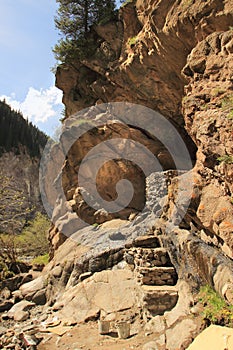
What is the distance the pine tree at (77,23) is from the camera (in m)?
14.5

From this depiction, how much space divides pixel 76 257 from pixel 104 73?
902 centimetres

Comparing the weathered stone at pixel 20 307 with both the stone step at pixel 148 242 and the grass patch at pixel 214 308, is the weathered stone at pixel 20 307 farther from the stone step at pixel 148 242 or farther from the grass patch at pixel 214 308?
the grass patch at pixel 214 308

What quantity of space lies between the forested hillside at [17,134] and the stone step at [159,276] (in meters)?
48.1

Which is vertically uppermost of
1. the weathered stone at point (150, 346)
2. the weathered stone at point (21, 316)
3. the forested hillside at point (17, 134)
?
the forested hillside at point (17, 134)

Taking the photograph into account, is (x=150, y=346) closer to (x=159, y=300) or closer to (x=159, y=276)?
(x=159, y=300)

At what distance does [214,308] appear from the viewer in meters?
4.99

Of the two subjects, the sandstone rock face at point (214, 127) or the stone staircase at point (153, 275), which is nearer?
the sandstone rock face at point (214, 127)

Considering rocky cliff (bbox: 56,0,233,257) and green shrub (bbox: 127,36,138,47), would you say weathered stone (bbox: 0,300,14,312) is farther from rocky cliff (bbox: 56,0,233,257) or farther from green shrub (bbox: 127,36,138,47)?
green shrub (bbox: 127,36,138,47)

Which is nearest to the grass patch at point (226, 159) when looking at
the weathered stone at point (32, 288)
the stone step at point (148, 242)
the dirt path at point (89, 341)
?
the stone step at point (148, 242)

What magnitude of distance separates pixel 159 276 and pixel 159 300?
2.31 ft

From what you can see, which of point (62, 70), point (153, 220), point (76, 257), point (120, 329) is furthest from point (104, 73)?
point (120, 329)

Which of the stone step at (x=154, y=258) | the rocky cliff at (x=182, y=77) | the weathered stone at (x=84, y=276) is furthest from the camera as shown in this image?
the weathered stone at (x=84, y=276)

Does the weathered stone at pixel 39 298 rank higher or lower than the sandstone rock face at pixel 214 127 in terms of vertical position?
lower

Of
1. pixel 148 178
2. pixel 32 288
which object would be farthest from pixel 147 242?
pixel 32 288
